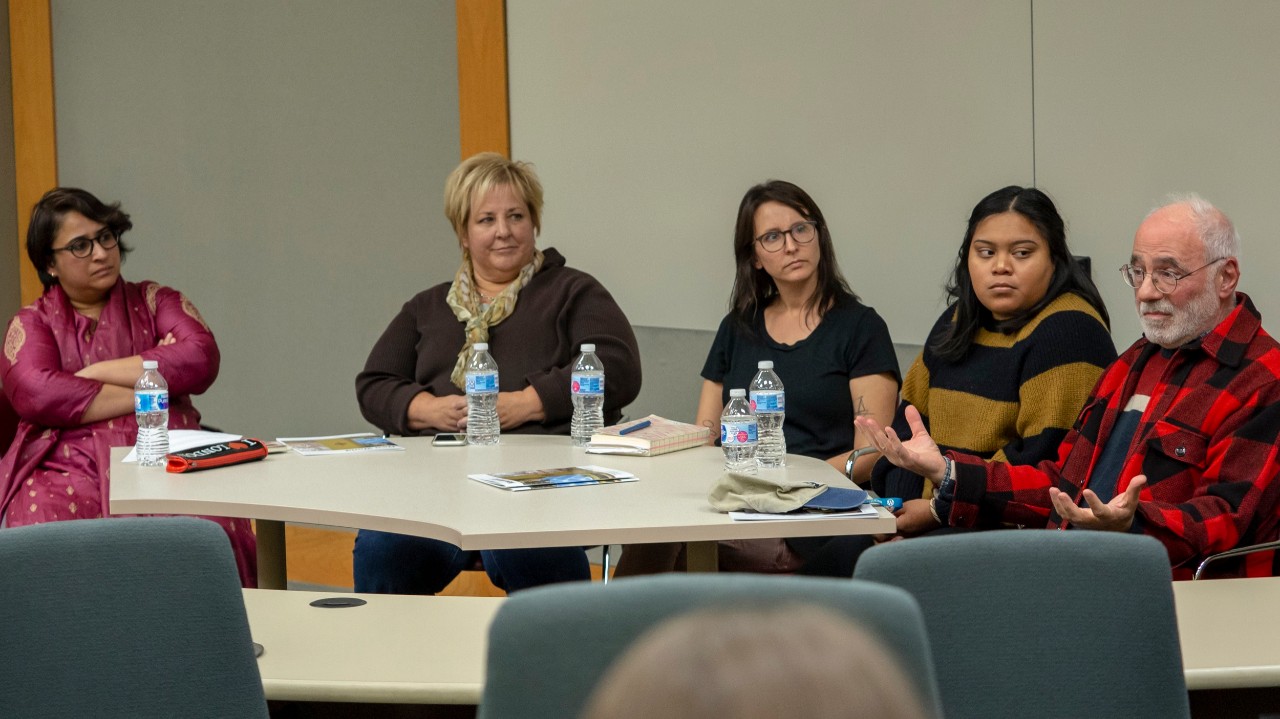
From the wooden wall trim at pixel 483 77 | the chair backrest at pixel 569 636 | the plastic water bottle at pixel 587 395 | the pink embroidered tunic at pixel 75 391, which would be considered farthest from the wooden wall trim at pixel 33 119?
the chair backrest at pixel 569 636

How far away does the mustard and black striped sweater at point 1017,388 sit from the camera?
296cm

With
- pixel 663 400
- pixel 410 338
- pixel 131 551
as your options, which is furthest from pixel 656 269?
pixel 131 551

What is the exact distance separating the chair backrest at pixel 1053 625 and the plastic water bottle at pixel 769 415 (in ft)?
4.62

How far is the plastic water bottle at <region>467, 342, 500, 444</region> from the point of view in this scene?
3402mm

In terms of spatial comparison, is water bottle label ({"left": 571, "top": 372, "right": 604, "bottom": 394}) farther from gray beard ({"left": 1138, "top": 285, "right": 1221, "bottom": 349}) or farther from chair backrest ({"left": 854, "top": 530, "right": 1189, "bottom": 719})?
chair backrest ({"left": 854, "top": 530, "right": 1189, "bottom": 719})

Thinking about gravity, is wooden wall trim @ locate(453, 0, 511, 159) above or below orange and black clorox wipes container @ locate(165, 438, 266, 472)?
above

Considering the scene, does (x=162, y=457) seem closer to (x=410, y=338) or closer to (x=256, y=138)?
(x=410, y=338)

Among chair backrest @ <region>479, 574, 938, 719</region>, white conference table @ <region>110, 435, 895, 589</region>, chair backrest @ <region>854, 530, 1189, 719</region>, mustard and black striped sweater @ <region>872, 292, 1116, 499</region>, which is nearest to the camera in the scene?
chair backrest @ <region>479, 574, 938, 719</region>

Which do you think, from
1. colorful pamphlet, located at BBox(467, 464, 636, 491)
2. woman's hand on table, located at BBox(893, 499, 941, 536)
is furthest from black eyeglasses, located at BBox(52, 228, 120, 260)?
woman's hand on table, located at BBox(893, 499, 941, 536)

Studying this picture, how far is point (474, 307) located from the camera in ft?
12.5

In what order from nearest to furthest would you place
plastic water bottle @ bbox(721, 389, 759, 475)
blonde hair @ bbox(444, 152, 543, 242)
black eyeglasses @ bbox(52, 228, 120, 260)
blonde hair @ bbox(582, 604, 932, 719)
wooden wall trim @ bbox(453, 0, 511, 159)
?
blonde hair @ bbox(582, 604, 932, 719) → plastic water bottle @ bbox(721, 389, 759, 475) → blonde hair @ bbox(444, 152, 543, 242) → black eyeglasses @ bbox(52, 228, 120, 260) → wooden wall trim @ bbox(453, 0, 511, 159)

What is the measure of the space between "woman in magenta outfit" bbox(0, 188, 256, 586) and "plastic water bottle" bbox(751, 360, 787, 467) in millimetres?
1609

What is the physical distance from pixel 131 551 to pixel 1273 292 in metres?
3.39

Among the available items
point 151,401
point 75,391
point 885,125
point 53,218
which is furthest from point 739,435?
point 53,218
